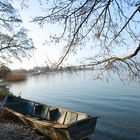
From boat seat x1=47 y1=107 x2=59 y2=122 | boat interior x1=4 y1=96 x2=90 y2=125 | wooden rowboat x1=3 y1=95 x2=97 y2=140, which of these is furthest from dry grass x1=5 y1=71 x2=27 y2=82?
boat seat x1=47 y1=107 x2=59 y2=122

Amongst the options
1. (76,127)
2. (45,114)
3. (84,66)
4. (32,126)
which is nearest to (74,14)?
(84,66)

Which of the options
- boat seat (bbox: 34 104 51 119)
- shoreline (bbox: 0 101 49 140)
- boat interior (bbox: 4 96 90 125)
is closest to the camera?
shoreline (bbox: 0 101 49 140)

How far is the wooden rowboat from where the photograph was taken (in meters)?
11.3

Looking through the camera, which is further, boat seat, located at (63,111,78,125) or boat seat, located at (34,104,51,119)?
boat seat, located at (34,104,51,119)

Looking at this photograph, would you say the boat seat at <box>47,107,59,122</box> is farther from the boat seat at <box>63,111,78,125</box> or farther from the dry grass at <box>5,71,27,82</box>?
the dry grass at <box>5,71,27,82</box>

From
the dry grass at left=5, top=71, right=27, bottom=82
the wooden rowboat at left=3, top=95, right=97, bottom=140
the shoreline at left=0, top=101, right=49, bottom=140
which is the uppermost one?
the dry grass at left=5, top=71, right=27, bottom=82

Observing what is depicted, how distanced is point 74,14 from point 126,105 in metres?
19.7

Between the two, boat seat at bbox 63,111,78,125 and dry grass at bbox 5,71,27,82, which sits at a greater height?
dry grass at bbox 5,71,27,82

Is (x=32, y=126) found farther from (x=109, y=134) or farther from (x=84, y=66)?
(x=84, y=66)

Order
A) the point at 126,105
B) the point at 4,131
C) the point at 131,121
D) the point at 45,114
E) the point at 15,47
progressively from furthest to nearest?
1. the point at 15,47
2. the point at 126,105
3. the point at 131,121
4. the point at 45,114
5. the point at 4,131

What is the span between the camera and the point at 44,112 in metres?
15.7

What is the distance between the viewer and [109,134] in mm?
14148

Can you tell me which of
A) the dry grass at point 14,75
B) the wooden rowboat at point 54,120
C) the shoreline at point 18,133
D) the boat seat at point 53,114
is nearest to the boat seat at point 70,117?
the wooden rowboat at point 54,120

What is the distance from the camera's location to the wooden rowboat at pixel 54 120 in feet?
37.2
